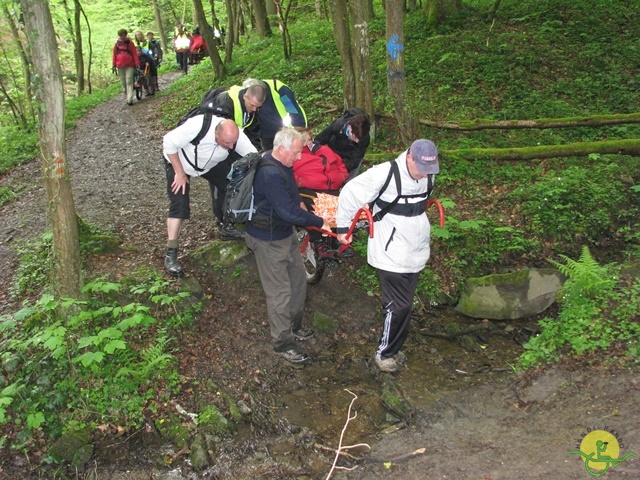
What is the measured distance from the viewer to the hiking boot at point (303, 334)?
585 cm

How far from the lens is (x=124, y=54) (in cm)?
1482

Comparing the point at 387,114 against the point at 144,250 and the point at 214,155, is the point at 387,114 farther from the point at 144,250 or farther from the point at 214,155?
the point at 144,250

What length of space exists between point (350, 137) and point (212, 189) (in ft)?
6.66

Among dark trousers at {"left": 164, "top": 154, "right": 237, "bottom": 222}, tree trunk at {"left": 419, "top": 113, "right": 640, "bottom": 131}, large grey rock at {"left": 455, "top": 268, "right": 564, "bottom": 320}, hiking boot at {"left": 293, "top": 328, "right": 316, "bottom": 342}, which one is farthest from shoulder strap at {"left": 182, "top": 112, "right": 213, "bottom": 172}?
tree trunk at {"left": 419, "top": 113, "right": 640, "bottom": 131}

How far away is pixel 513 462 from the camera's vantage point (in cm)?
390

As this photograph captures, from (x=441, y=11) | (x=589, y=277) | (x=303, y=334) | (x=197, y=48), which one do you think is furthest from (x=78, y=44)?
(x=589, y=277)

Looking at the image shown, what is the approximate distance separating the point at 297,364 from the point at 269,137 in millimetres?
3129

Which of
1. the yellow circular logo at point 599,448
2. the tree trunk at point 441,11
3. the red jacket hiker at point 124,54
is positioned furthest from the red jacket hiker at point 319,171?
the red jacket hiker at point 124,54

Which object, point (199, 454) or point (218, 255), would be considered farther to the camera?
point (218, 255)

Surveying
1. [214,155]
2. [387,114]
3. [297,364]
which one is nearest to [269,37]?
[387,114]

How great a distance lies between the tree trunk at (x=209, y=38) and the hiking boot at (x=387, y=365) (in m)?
12.0

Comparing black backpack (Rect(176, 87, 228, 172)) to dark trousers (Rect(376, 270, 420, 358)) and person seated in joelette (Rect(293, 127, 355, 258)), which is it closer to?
person seated in joelette (Rect(293, 127, 355, 258))

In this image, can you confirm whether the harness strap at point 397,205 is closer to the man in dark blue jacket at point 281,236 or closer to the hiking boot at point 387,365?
the man in dark blue jacket at point 281,236

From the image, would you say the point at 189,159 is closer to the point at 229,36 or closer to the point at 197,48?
the point at 229,36
